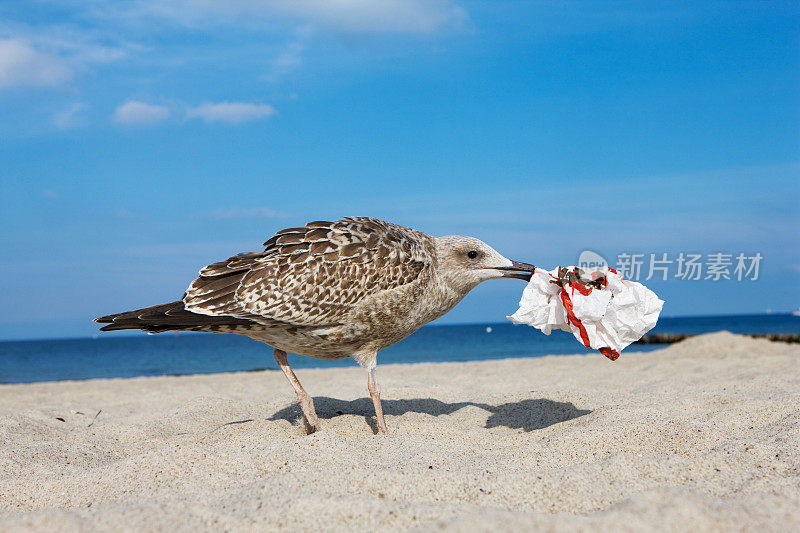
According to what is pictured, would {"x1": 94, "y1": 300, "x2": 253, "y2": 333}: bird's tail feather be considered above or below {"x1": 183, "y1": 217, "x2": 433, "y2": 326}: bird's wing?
below

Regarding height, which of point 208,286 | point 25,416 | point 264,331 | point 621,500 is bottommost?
point 25,416

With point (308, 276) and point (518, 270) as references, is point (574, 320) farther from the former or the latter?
point (308, 276)

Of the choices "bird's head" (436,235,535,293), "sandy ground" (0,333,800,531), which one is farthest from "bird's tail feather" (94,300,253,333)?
"bird's head" (436,235,535,293)

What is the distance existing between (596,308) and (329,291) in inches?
85.1

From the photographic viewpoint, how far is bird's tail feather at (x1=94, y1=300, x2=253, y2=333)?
4.75 metres

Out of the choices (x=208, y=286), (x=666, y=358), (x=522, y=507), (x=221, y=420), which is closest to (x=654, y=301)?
(x=522, y=507)

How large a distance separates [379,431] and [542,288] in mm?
1873

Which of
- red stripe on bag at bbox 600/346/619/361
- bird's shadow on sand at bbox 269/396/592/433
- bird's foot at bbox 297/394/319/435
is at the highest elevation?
red stripe on bag at bbox 600/346/619/361

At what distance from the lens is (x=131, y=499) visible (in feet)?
11.5

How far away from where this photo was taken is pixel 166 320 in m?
4.78

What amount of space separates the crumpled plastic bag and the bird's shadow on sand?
4.55ft

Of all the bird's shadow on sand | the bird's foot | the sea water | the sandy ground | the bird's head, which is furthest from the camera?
the sea water

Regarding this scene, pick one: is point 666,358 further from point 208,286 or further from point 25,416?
point 25,416

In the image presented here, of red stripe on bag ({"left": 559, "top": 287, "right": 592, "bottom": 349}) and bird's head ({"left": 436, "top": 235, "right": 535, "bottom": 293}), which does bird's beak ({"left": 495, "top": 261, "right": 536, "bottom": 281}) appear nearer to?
bird's head ({"left": 436, "top": 235, "right": 535, "bottom": 293})
